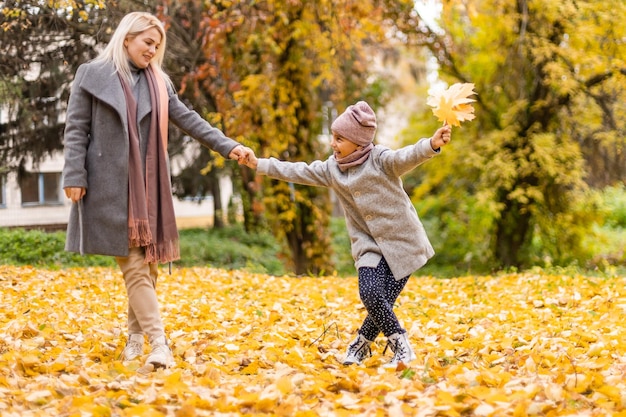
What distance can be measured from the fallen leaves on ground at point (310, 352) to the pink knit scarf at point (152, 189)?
0.67m

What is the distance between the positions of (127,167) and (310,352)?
61.4 inches

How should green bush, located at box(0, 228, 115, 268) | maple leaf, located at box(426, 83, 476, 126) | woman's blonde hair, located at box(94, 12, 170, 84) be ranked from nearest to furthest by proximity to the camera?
maple leaf, located at box(426, 83, 476, 126) → woman's blonde hair, located at box(94, 12, 170, 84) → green bush, located at box(0, 228, 115, 268)

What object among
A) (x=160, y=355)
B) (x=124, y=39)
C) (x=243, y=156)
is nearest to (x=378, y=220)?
(x=243, y=156)

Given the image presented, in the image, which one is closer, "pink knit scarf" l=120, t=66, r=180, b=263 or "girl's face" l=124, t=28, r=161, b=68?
"pink knit scarf" l=120, t=66, r=180, b=263

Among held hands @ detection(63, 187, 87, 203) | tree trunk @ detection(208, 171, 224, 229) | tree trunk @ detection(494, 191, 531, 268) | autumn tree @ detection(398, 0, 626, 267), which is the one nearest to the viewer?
held hands @ detection(63, 187, 87, 203)

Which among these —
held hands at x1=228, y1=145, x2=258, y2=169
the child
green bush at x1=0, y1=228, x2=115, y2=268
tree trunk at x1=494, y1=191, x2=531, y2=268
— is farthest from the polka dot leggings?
tree trunk at x1=494, y1=191, x2=531, y2=268

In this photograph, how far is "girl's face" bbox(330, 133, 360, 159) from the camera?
12.8ft

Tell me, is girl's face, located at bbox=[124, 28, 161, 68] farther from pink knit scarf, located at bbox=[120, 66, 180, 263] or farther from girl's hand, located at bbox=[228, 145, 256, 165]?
girl's hand, located at bbox=[228, 145, 256, 165]

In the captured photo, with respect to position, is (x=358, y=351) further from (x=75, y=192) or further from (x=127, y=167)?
(x=75, y=192)

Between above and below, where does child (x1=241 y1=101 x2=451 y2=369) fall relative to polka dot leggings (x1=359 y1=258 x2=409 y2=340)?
above

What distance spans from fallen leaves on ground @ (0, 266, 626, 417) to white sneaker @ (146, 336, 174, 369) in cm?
7

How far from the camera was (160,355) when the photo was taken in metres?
3.79

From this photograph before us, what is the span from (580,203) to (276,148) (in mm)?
6006

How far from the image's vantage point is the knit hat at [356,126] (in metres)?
3.85
